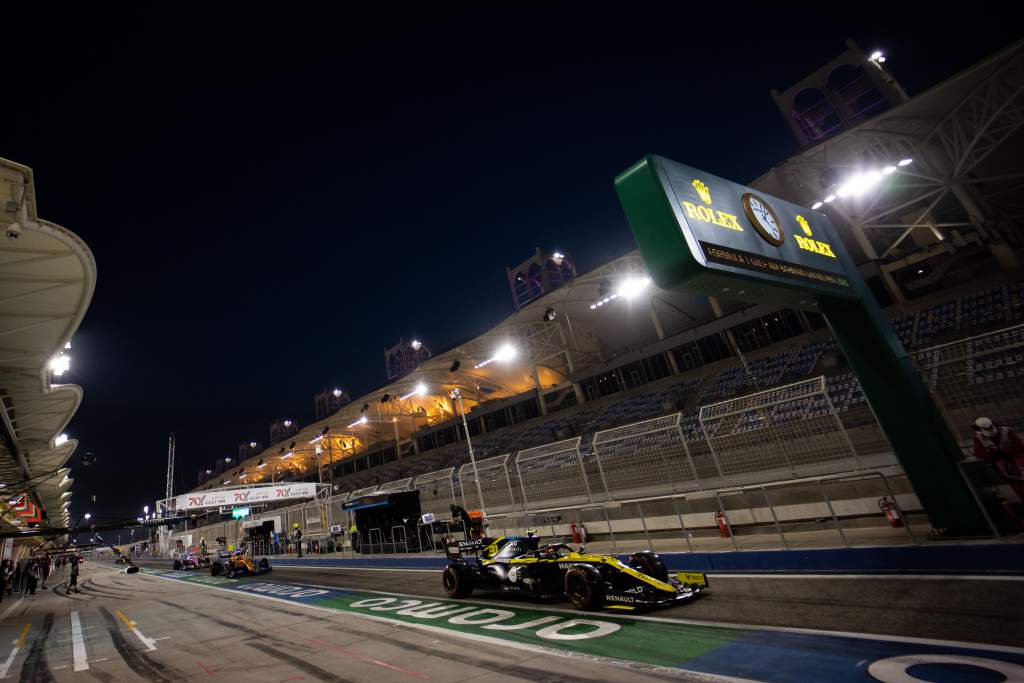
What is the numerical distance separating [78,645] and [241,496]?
23718 millimetres

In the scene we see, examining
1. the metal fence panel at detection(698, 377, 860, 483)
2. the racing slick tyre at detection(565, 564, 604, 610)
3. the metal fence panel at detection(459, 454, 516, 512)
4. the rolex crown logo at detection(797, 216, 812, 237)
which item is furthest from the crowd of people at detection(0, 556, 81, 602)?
the rolex crown logo at detection(797, 216, 812, 237)

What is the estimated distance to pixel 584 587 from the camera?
682 centimetres

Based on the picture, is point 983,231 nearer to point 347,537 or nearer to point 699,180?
point 699,180

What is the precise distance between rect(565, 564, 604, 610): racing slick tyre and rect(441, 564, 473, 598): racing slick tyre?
2807 millimetres

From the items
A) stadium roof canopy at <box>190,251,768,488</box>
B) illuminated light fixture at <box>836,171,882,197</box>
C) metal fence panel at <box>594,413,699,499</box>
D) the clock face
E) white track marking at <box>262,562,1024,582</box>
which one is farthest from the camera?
stadium roof canopy at <box>190,251,768,488</box>

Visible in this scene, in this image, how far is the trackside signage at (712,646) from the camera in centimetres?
354

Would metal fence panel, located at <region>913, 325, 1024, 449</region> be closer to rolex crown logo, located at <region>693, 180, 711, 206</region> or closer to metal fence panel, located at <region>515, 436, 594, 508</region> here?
rolex crown logo, located at <region>693, 180, 711, 206</region>

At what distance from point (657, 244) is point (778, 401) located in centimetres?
519

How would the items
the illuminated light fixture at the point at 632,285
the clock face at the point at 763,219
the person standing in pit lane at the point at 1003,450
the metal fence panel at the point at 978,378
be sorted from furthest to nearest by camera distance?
1. the illuminated light fixture at the point at 632,285
2. the metal fence panel at the point at 978,378
3. the clock face at the point at 763,219
4. the person standing in pit lane at the point at 1003,450

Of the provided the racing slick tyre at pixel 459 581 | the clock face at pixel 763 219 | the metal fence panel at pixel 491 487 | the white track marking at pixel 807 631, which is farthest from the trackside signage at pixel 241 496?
the clock face at pixel 763 219

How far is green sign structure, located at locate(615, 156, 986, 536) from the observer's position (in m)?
5.01

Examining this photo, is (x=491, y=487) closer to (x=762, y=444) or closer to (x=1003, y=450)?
(x=762, y=444)

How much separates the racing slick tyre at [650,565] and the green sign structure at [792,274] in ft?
12.4

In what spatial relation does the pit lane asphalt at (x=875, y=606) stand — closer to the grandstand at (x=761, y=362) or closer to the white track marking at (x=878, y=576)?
the white track marking at (x=878, y=576)
